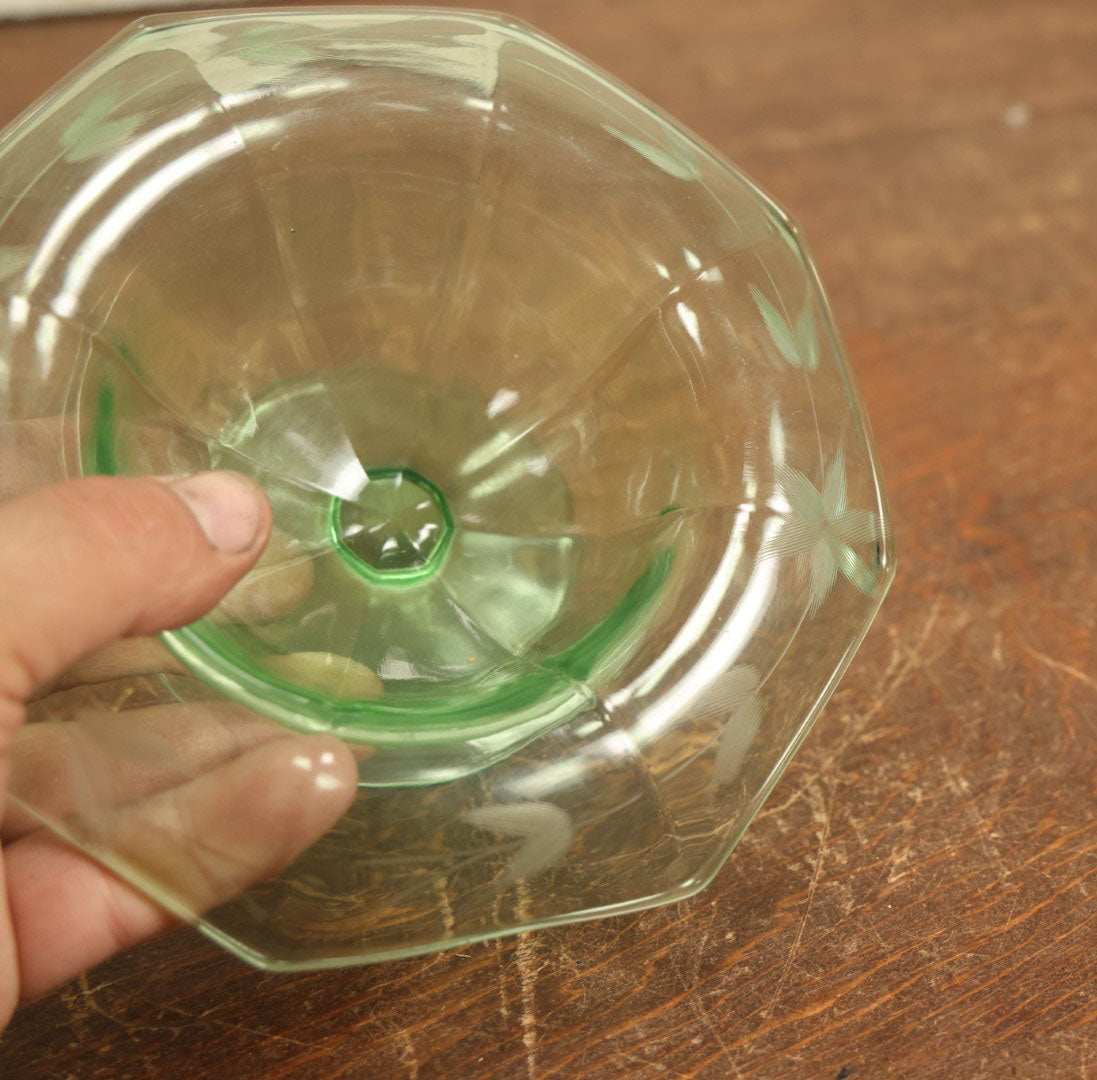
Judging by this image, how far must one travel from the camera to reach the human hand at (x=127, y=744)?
0.42 m

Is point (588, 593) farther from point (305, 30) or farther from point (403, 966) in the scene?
point (305, 30)

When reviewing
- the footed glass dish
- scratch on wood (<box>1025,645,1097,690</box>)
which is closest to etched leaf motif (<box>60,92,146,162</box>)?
the footed glass dish

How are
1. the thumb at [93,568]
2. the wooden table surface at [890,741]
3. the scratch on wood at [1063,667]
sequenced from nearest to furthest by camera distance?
the thumb at [93,568], the wooden table surface at [890,741], the scratch on wood at [1063,667]

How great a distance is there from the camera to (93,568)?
42 cm

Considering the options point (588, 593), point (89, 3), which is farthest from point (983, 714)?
point (89, 3)

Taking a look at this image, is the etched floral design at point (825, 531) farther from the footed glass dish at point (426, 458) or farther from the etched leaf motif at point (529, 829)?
the etched leaf motif at point (529, 829)

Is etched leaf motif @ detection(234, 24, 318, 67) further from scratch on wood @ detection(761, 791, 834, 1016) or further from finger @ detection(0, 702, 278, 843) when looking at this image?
scratch on wood @ detection(761, 791, 834, 1016)

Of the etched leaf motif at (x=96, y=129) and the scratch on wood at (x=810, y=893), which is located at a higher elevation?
the etched leaf motif at (x=96, y=129)

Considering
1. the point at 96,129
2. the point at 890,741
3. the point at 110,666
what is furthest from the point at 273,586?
the point at 890,741

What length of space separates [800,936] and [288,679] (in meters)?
0.26

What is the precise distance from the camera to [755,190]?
56cm

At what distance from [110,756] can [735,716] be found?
0.24m

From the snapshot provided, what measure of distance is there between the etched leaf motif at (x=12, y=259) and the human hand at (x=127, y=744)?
101 mm

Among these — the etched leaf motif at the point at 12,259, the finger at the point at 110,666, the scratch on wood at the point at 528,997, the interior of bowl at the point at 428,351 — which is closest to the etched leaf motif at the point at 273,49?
the interior of bowl at the point at 428,351
